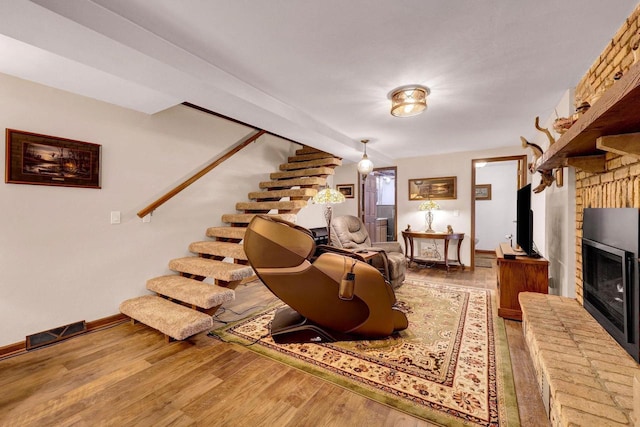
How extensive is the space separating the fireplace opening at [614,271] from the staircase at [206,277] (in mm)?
2588

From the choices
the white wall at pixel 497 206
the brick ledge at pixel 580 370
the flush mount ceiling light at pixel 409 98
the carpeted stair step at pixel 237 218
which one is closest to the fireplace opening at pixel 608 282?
the brick ledge at pixel 580 370

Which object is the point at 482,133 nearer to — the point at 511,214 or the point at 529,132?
the point at 529,132

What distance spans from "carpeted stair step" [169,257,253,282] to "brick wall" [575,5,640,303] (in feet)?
9.13

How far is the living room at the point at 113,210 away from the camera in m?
2.21

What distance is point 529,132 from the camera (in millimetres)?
3871

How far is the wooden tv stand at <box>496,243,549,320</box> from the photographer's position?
2670 millimetres

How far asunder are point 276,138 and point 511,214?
580 cm

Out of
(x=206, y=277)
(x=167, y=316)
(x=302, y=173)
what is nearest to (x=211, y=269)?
(x=206, y=277)

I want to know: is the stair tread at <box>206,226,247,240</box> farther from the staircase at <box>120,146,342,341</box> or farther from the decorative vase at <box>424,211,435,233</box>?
the decorative vase at <box>424,211,435,233</box>

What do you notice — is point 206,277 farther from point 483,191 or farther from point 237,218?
point 483,191

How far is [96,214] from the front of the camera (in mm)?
2629

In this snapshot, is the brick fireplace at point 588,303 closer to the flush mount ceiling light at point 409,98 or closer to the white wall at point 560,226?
the white wall at point 560,226

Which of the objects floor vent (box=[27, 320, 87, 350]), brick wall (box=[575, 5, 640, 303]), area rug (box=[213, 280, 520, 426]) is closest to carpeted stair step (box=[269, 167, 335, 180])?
area rug (box=[213, 280, 520, 426])

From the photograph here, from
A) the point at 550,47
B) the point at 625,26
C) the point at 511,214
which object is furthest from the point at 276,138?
the point at 511,214
